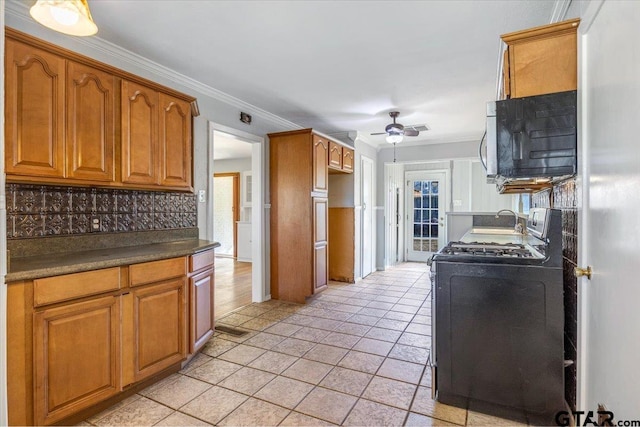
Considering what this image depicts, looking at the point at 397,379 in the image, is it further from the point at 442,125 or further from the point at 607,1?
the point at 442,125

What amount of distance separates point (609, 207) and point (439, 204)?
19.0ft

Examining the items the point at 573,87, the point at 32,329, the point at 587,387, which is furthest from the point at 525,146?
the point at 32,329

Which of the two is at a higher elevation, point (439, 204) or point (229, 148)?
point (229, 148)

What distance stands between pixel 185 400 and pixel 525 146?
2405 millimetres

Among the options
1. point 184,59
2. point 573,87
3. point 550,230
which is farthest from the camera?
point 184,59

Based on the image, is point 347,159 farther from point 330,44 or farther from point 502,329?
point 502,329

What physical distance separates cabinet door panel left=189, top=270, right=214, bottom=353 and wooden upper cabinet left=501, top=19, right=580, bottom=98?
238 cm

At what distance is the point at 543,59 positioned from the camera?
1590mm

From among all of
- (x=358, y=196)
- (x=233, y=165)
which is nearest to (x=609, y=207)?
(x=358, y=196)

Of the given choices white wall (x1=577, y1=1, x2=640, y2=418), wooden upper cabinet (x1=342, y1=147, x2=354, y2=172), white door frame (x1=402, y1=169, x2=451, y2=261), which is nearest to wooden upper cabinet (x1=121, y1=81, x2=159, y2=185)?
white wall (x1=577, y1=1, x2=640, y2=418)

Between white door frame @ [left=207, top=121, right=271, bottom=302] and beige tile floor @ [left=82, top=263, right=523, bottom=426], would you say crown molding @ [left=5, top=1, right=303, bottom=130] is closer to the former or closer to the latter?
white door frame @ [left=207, top=121, right=271, bottom=302]

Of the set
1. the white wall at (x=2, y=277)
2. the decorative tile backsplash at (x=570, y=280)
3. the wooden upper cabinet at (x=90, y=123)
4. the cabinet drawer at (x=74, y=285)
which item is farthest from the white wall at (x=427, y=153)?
the white wall at (x=2, y=277)

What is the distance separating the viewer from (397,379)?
224 cm

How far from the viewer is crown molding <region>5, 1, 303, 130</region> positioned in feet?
6.63
